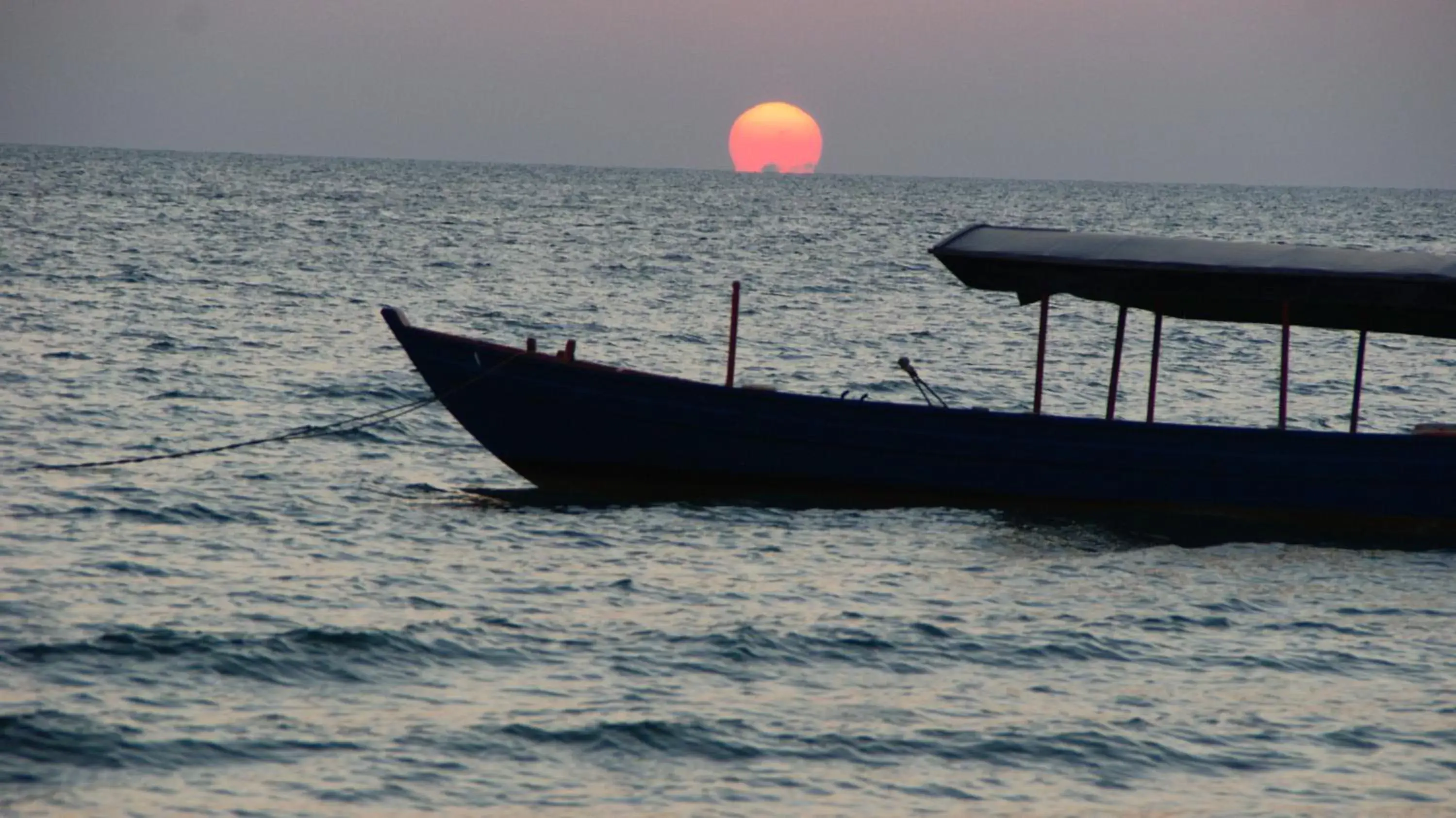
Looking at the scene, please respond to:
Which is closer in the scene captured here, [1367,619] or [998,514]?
[1367,619]

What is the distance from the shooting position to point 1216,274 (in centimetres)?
1655

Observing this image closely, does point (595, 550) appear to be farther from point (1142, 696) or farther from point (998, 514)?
point (1142, 696)

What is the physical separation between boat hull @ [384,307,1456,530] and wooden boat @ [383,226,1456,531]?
19 mm

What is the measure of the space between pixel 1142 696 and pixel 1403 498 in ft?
23.4

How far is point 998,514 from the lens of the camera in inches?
678

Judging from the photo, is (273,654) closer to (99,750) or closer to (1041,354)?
(99,750)

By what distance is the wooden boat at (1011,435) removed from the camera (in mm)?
16766

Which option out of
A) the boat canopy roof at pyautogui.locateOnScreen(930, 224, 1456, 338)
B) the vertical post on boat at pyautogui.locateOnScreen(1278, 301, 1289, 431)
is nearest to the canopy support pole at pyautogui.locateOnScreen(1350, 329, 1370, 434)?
the boat canopy roof at pyautogui.locateOnScreen(930, 224, 1456, 338)

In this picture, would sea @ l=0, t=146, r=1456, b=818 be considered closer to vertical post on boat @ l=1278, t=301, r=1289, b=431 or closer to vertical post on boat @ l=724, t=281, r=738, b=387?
vertical post on boat @ l=724, t=281, r=738, b=387

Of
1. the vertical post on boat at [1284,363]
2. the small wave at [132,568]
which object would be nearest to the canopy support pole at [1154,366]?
the vertical post on boat at [1284,363]

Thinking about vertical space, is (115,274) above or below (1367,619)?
above

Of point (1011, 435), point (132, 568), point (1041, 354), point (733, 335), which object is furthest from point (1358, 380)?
point (132, 568)

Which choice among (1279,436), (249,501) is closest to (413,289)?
(249,501)

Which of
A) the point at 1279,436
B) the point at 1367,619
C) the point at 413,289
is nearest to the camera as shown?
the point at 1367,619
